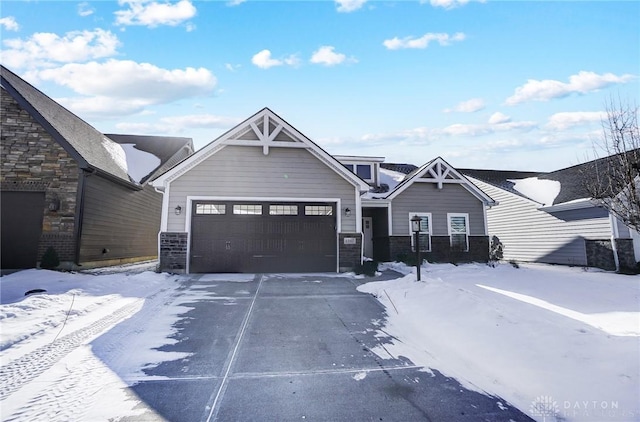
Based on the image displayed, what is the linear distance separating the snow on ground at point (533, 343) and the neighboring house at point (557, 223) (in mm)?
6144

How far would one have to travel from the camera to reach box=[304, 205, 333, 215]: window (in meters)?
10.9

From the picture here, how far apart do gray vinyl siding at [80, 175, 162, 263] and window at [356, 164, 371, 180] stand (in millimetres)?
10746

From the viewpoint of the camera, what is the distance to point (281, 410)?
284 cm

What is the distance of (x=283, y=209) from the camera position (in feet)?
35.4

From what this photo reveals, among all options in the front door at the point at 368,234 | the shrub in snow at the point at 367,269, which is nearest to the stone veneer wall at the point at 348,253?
the shrub in snow at the point at 367,269

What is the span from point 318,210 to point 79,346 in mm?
7785

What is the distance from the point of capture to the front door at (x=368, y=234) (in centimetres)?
1565

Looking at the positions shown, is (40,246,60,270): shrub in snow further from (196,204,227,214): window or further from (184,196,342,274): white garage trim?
(196,204,227,214): window

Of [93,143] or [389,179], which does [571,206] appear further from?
[93,143]

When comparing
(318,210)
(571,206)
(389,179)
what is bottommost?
Result: (318,210)

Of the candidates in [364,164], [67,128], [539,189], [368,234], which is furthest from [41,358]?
[539,189]

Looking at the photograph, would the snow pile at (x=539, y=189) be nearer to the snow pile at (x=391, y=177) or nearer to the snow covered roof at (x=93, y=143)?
the snow pile at (x=391, y=177)

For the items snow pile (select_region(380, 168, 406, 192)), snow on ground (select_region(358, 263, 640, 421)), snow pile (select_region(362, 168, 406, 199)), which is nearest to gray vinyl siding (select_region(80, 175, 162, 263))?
snow on ground (select_region(358, 263, 640, 421))

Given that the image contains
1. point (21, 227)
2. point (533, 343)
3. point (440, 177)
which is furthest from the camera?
point (440, 177)
